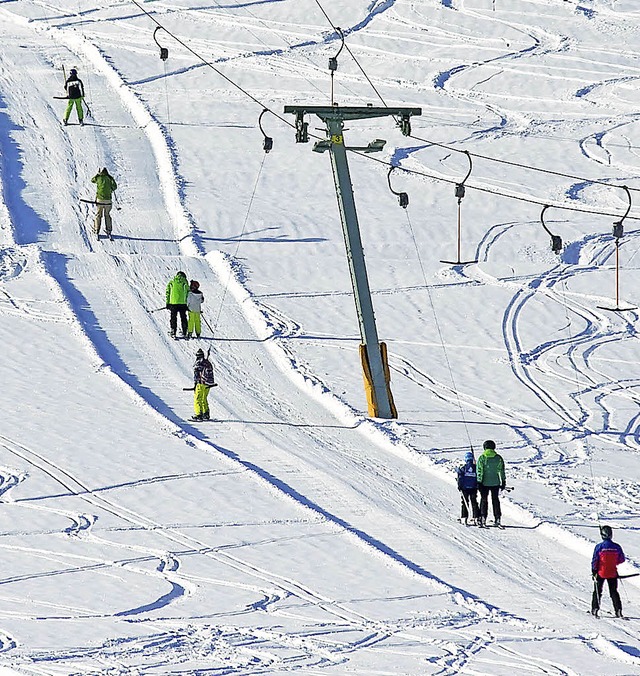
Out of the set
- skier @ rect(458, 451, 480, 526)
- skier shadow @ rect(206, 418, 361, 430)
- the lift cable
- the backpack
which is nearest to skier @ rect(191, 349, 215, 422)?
the backpack

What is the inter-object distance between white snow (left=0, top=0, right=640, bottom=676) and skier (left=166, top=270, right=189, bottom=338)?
0.38 m

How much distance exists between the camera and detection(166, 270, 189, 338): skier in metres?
24.8

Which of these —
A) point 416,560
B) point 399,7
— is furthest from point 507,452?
point 399,7

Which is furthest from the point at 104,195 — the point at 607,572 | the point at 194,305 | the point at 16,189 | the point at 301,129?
the point at 607,572

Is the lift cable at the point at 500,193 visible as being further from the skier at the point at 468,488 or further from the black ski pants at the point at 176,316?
the skier at the point at 468,488

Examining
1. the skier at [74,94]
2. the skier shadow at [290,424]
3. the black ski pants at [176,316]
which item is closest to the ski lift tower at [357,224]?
the skier shadow at [290,424]

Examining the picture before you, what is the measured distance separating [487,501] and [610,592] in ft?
10.1

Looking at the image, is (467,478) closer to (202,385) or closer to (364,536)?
(364,536)

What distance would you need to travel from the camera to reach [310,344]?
25562mm

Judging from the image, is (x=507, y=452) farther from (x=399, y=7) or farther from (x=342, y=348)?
(x=399, y=7)

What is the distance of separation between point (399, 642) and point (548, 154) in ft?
83.7

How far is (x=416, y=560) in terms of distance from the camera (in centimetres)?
1565

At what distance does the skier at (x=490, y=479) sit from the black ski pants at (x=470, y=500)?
0.06 metres

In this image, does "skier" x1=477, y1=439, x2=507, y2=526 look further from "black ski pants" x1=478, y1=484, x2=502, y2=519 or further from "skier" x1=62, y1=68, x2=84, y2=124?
"skier" x1=62, y1=68, x2=84, y2=124
